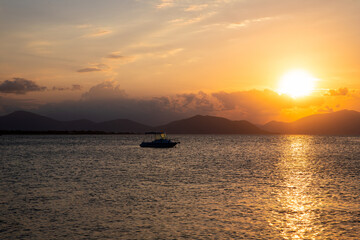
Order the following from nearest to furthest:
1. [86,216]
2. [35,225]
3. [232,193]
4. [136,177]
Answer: [35,225] → [86,216] → [232,193] → [136,177]

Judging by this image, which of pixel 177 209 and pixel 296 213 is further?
pixel 177 209

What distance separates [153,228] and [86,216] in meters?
6.87

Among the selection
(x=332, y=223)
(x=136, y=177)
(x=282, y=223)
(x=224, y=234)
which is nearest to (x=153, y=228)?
(x=224, y=234)

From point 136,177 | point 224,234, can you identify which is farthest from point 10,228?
point 136,177

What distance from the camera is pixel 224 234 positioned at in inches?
916

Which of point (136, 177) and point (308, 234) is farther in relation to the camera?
point (136, 177)

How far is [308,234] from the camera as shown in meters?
23.1

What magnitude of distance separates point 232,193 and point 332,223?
14066mm

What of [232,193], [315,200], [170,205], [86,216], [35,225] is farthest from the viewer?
[232,193]

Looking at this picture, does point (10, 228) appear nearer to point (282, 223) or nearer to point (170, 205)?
point (170, 205)

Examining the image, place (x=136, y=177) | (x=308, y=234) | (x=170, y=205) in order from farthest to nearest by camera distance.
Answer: (x=136, y=177) < (x=170, y=205) < (x=308, y=234)

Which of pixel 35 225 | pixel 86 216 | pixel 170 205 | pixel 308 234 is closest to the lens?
pixel 308 234

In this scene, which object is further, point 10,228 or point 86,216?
point 86,216

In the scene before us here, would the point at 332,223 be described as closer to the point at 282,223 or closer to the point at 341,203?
the point at 282,223
